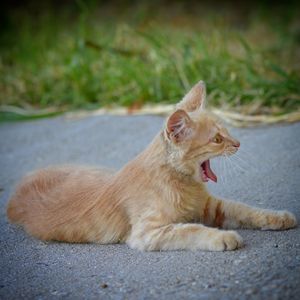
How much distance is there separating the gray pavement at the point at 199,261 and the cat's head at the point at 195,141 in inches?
15.3

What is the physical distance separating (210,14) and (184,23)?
1.72ft

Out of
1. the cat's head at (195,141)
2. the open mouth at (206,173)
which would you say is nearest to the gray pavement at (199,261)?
the open mouth at (206,173)

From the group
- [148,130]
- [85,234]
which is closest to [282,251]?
[85,234]

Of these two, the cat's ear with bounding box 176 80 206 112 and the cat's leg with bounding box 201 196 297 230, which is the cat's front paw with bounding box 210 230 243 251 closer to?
the cat's leg with bounding box 201 196 297 230

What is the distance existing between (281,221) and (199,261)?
0.47m

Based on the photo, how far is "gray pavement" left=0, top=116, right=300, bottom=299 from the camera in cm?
197

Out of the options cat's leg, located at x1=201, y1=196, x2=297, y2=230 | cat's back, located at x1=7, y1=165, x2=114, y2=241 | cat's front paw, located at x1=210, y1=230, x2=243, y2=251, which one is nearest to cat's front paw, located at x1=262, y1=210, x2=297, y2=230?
cat's leg, located at x1=201, y1=196, x2=297, y2=230

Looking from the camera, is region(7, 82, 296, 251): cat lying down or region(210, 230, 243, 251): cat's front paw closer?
region(210, 230, 243, 251): cat's front paw

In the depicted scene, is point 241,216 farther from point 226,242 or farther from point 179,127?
point 179,127

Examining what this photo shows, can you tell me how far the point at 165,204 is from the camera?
2537mm

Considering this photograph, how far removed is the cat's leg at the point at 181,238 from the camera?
7.45ft

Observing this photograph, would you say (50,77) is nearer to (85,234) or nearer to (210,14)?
(210,14)

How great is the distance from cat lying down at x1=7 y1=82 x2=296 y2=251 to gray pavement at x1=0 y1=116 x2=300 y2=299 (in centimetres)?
6

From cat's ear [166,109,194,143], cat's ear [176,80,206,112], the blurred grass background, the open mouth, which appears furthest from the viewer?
the blurred grass background
